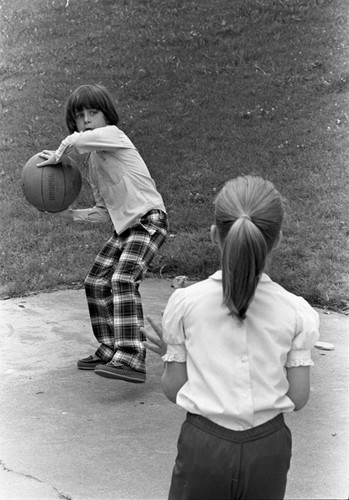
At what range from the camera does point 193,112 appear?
36.3 feet

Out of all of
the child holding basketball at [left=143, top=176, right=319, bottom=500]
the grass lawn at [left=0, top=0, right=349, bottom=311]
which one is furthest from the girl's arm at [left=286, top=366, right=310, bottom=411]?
the grass lawn at [left=0, top=0, right=349, bottom=311]

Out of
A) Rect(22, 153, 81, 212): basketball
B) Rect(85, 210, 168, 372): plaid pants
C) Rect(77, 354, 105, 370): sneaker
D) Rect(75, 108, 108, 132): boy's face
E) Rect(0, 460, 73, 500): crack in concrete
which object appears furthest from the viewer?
Rect(77, 354, 105, 370): sneaker

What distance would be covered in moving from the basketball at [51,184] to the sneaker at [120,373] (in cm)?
114

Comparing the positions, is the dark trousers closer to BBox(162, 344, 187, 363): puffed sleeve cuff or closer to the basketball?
BBox(162, 344, 187, 363): puffed sleeve cuff

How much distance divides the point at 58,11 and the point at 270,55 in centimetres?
431

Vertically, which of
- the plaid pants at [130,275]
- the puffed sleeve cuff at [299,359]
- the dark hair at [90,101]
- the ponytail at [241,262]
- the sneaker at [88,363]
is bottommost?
the sneaker at [88,363]

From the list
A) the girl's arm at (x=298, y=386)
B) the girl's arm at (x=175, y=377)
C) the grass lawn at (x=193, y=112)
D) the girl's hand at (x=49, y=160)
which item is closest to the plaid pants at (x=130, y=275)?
the girl's hand at (x=49, y=160)

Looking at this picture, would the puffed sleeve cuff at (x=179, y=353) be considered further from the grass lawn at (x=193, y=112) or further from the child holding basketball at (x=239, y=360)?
the grass lawn at (x=193, y=112)

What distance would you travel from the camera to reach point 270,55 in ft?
39.4

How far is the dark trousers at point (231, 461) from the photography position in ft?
8.37

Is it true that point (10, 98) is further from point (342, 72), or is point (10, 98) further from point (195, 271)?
point (195, 271)

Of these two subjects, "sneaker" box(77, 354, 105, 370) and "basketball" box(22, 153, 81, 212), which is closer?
"basketball" box(22, 153, 81, 212)

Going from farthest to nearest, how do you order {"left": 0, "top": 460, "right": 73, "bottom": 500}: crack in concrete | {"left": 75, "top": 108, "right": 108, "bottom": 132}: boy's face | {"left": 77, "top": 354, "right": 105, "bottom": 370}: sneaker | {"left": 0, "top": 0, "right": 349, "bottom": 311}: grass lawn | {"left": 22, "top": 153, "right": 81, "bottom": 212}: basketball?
{"left": 0, "top": 0, "right": 349, "bottom": 311}: grass lawn < {"left": 77, "top": 354, "right": 105, "bottom": 370}: sneaker < {"left": 22, "top": 153, "right": 81, "bottom": 212}: basketball < {"left": 75, "top": 108, "right": 108, "bottom": 132}: boy's face < {"left": 0, "top": 460, "right": 73, "bottom": 500}: crack in concrete

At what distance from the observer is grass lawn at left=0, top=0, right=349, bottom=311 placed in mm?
8195
